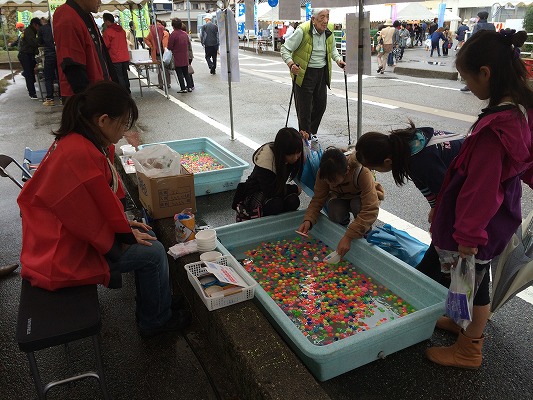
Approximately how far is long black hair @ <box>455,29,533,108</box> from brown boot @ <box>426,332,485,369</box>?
1163 millimetres

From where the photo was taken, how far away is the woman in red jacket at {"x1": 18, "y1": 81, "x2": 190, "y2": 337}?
1939 mm

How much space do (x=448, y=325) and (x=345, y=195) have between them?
1165mm

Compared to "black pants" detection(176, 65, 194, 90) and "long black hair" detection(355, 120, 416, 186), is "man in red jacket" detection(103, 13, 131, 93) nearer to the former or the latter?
"black pants" detection(176, 65, 194, 90)

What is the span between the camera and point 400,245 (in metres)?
3.07

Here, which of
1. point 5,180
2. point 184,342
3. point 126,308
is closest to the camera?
point 184,342

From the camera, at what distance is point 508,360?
2.26 metres

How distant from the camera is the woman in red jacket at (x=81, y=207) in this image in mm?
1939

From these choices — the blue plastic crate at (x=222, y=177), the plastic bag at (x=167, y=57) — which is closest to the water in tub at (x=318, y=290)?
the blue plastic crate at (x=222, y=177)

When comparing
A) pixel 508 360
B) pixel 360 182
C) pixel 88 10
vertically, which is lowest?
pixel 508 360

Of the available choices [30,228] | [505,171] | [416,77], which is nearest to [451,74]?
[416,77]

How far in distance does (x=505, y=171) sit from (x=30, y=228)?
2.15 m

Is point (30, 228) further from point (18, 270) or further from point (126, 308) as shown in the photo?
point (18, 270)

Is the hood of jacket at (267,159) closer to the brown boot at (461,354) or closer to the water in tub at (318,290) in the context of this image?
the water in tub at (318,290)

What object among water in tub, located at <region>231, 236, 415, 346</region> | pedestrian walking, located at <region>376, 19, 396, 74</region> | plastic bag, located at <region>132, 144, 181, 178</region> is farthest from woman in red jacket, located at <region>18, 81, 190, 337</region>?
pedestrian walking, located at <region>376, 19, 396, 74</region>
